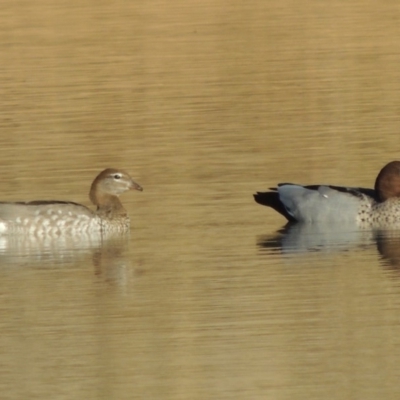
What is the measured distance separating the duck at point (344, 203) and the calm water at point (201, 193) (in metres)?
0.21

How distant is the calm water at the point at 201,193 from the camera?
1048cm

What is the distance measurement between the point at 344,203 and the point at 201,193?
158 centimetres

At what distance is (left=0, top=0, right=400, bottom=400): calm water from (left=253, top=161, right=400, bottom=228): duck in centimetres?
21

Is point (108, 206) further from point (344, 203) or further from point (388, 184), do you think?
point (388, 184)

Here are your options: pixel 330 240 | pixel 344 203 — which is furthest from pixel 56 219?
pixel 344 203

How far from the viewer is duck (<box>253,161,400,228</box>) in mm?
15516

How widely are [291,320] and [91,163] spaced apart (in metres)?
7.59

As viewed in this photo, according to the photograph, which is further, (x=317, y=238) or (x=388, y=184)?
(x=388, y=184)

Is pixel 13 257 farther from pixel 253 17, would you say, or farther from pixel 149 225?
pixel 253 17

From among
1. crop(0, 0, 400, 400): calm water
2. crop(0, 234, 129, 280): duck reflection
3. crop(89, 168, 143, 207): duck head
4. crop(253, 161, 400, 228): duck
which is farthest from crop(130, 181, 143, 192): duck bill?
crop(253, 161, 400, 228): duck

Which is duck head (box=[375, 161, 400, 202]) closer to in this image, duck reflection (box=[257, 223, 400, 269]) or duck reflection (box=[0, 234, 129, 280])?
duck reflection (box=[257, 223, 400, 269])

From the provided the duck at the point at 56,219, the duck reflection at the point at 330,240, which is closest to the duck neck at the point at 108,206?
the duck at the point at 56,219

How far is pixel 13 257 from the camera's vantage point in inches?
565

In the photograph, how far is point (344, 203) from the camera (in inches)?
613
